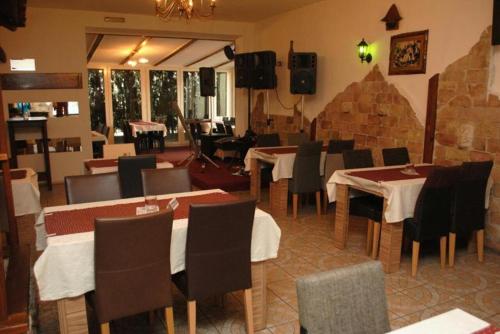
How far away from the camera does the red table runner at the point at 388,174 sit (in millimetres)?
3692

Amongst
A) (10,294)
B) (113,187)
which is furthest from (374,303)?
(113,187)

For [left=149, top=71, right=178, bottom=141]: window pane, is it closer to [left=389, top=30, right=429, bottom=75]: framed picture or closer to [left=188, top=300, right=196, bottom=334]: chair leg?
[left=389, top=30, right=429, bottom=75]: framed picture

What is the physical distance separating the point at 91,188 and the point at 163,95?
9927 mm

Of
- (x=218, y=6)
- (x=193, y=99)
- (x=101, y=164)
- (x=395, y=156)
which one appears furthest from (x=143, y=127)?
(x=395, y=156)

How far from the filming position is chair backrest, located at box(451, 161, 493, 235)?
11.4 feet

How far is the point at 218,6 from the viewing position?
6680 millimetres

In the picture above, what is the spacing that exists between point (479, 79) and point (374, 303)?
3395mm

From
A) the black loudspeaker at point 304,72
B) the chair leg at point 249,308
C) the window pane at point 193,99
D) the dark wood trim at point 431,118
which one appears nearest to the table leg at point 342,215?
the dark wood trim at point 431,118

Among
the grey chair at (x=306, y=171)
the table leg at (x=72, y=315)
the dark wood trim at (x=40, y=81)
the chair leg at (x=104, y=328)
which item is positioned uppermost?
the dark wood trim at (x=40, y=81)

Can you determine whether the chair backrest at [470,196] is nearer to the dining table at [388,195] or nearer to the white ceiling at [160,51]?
the dining table at [388,195]

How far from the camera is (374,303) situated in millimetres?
1574

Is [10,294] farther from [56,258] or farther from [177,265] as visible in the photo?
[177,265]

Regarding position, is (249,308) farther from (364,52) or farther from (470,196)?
(364,52)

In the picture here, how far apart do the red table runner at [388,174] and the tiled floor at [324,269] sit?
30.1 inches
